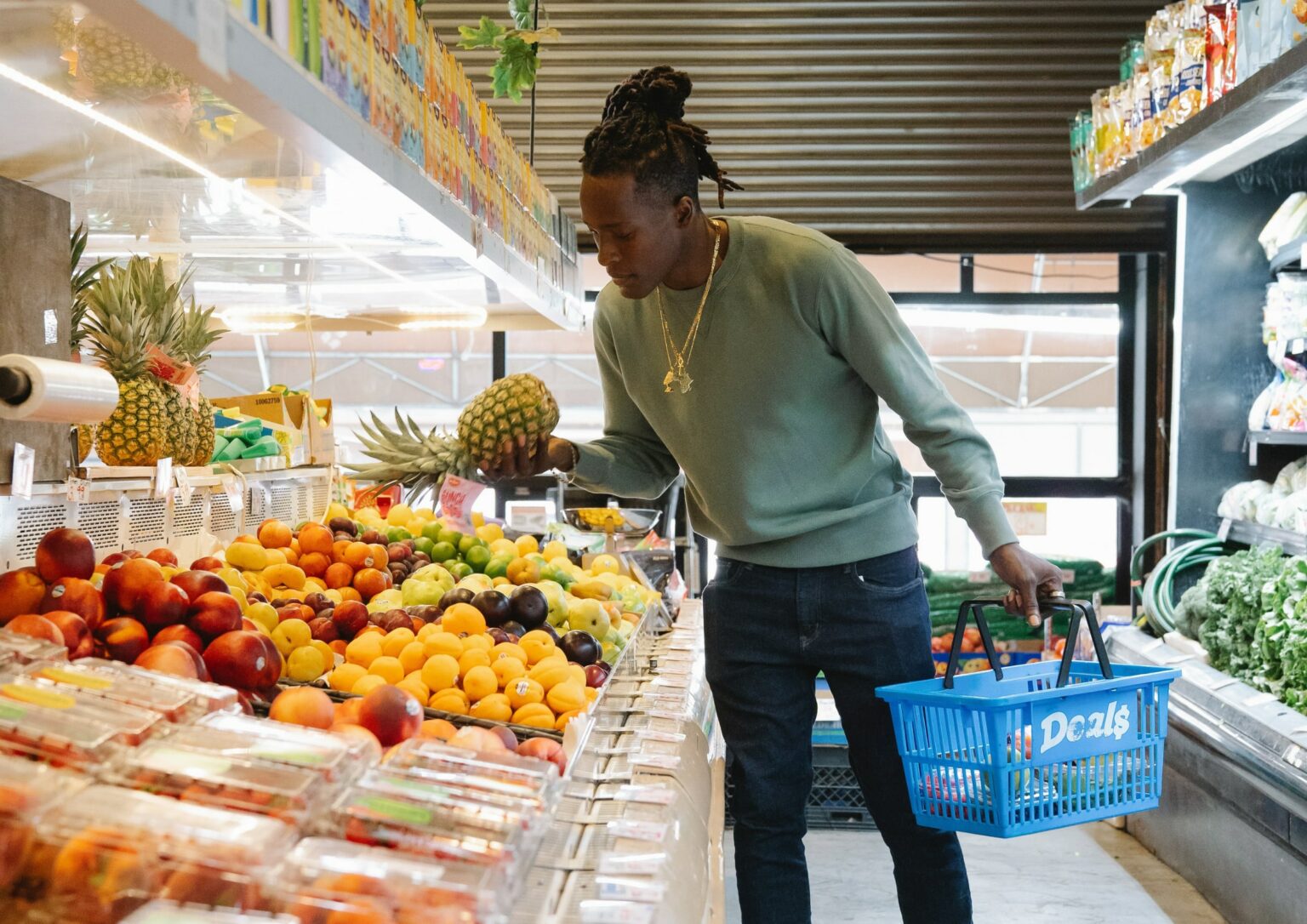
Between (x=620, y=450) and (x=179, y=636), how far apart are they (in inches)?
44.6

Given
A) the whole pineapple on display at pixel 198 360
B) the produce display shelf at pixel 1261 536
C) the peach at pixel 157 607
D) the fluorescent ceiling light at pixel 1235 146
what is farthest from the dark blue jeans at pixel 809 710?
the produce display shelf at pixel 1261 536

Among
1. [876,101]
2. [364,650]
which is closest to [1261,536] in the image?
[876,101]

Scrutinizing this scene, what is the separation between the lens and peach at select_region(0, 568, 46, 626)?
5.69ft

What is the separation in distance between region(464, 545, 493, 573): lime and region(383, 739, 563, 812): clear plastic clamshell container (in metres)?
2.09

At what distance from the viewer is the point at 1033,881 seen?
4.02 m

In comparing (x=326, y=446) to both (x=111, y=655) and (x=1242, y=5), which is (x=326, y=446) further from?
(x=1242, y=5)

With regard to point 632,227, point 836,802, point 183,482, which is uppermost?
point 632,227

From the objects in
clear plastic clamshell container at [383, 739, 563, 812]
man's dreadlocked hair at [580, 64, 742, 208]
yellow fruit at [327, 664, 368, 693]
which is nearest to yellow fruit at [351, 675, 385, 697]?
yellow fruit at [327, 664, 368, 693]

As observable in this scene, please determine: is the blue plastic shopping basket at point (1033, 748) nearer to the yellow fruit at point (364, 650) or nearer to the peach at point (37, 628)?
the yellow fruit at point (364, 650)

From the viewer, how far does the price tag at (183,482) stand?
120 inches

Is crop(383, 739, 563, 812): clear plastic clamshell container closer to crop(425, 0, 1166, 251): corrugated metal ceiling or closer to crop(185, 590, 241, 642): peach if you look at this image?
crop(185, 590, 241, 642): peach

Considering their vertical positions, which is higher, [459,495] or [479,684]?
[459,495]

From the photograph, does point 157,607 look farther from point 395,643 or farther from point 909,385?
point 909,385

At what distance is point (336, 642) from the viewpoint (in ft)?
8.30
